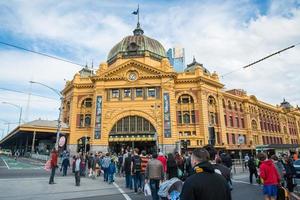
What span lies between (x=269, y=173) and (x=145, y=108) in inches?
1298

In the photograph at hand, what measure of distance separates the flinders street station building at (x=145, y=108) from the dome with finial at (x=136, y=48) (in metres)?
0.19

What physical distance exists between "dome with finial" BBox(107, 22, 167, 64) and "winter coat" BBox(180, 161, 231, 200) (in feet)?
147

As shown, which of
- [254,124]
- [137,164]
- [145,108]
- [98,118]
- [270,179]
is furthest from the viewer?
[254,124]

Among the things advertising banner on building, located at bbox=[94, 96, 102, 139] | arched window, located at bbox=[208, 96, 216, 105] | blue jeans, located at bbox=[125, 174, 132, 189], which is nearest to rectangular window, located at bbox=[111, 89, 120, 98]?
advertising banner on building, located at bbox=[94, 96, 102, 139]

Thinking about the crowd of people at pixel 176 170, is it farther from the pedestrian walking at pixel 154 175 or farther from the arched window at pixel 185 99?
the arched window at pixel 185 99

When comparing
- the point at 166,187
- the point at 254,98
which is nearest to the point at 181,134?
the point at 254,98

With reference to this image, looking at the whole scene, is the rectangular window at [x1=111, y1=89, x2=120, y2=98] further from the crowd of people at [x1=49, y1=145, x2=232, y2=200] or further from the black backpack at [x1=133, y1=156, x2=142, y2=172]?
the black backpack at [x1=133, y1=156, x2=142, y2=172]

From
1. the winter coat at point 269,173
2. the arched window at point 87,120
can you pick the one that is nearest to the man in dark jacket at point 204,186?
the winter coat at point 269,173

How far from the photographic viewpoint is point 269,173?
26.1 feet

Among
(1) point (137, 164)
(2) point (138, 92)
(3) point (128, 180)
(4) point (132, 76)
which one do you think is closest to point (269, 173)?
(1) point (137, 164)

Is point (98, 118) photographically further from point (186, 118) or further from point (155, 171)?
point (155, 171)

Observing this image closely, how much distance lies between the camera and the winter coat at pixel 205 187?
293 cm

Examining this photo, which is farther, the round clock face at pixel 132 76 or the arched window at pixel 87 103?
the arched window at pixel 87 103

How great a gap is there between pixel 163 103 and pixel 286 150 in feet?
72.2
